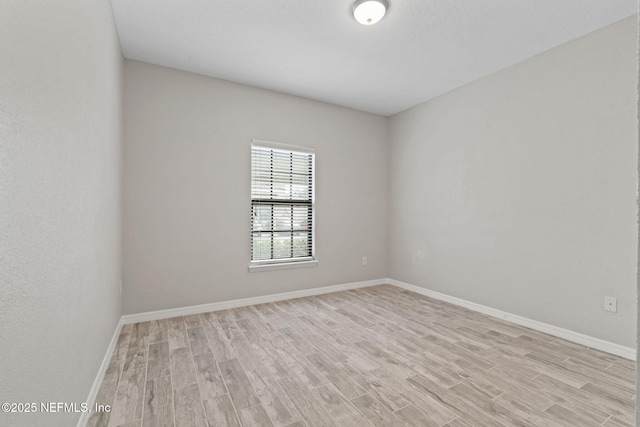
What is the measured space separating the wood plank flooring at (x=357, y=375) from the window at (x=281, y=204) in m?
1.03

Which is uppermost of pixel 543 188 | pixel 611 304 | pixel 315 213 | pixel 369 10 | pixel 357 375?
pixel 369 10

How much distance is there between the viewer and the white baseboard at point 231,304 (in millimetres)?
3090

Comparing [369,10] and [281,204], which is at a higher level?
[369,10]

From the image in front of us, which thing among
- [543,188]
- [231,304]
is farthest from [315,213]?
[543,188]

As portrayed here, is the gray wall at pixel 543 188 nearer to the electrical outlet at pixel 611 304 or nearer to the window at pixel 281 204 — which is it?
the electrical outlet at pixel 611 304

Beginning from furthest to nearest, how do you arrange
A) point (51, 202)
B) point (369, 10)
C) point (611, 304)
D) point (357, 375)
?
point (611, 304) < point (369, 10) < point (357, 375) < point (51, 202)

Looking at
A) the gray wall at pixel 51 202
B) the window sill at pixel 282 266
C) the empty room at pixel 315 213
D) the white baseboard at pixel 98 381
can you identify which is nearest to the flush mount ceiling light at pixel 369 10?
the empty room at pixel 315 213

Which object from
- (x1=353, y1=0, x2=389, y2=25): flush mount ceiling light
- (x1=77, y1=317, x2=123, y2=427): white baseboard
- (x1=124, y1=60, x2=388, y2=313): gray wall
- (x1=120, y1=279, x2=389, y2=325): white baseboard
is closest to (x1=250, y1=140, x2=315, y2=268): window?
(x1=124, y1=60, x2=388, y2=313): gray wall

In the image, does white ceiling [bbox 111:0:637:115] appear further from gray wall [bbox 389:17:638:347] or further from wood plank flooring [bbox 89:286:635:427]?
wood plank flooring [bbox 89:286:635:427]

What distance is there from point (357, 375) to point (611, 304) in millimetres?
2278

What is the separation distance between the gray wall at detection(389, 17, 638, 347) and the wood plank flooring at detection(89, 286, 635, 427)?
0.48 meters

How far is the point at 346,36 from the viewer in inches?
106

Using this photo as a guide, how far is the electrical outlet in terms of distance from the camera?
2428mm

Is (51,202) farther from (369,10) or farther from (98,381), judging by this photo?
(369,10)
